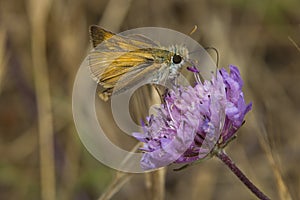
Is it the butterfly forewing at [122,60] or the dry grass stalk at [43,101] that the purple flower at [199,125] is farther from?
the dry grass stalk at [43,101]

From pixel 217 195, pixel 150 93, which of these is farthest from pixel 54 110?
pixel 150 93

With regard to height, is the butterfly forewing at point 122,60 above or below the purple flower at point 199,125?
above

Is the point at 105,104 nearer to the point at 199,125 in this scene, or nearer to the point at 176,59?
the point at 176,59

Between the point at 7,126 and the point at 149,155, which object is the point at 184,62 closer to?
the point at 149,155

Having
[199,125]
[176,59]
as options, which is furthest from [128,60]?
[199,125]

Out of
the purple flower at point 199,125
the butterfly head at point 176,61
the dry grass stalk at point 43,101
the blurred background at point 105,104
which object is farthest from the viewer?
the blurred background at point 105,104

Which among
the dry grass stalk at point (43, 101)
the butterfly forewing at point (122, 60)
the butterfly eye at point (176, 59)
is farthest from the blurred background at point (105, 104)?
the butterfly eye at point (176, 59)
